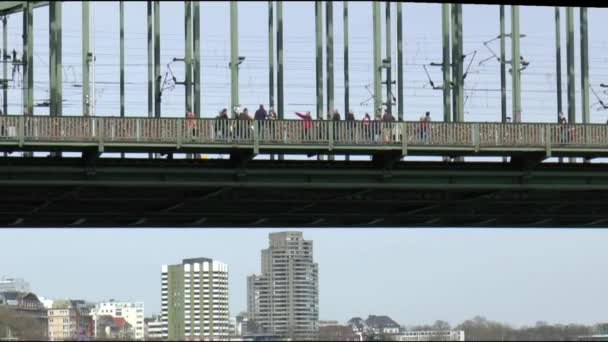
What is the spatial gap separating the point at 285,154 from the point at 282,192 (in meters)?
6.36

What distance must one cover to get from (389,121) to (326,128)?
2.83 meters

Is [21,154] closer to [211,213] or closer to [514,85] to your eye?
[211,213]

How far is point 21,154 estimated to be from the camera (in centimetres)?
6831

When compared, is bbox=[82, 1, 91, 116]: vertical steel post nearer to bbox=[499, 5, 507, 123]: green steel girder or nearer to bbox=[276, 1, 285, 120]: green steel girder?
bbox=[276, 1, 285, 120]: green steel girder

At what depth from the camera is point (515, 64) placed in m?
75.2

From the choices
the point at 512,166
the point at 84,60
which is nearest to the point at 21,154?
the point at 84,60

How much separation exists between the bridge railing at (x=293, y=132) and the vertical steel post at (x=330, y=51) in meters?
8.72

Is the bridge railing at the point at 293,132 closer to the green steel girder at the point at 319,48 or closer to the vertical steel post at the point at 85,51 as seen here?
the vertical steel post at the point at 85,51

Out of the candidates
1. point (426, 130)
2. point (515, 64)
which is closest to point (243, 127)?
point (426, 130)

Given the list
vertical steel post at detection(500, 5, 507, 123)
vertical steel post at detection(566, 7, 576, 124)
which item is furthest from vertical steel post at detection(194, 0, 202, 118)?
vertical steel post at detection(566, 7, 576, 124)

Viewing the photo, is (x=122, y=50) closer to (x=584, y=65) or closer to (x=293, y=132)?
(x=293, y=132)

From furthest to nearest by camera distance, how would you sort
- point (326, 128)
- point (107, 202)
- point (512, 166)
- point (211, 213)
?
point (211, 213)
point (107, 202)
point (512, 166)
point (326, 128)

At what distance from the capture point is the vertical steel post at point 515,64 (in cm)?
7450

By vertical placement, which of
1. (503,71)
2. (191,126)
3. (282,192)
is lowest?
(282,192)
